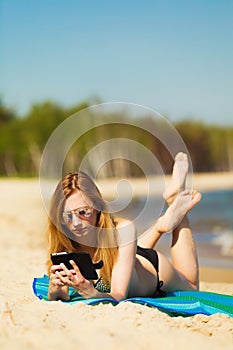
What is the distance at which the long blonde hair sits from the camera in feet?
12.5

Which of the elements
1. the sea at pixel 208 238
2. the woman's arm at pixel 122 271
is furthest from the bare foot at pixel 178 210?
the woman's arm at pixel 122 271

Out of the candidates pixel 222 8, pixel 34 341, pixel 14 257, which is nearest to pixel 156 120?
pixel 34 341

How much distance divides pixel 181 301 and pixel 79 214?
103 cm

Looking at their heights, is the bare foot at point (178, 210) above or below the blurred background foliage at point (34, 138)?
below

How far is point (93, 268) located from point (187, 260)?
49.5 inches

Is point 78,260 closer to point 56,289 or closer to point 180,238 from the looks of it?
point 56,289

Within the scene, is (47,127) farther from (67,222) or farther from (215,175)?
(67,222)

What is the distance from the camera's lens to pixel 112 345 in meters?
2.99

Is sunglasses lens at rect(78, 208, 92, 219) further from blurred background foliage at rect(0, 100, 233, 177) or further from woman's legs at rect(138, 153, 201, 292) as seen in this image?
blurred background foliage at rect(0, 100, 233, 177)

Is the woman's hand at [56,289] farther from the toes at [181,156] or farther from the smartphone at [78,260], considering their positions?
the toes at [181,156]

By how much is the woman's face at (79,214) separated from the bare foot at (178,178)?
3.73ft

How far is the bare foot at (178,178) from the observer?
4832 millimetres

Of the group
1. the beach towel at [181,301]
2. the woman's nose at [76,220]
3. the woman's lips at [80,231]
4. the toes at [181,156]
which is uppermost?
the toes at [181,156]

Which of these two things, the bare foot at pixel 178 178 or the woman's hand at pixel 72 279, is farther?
the bare foot at pixel 178 178
